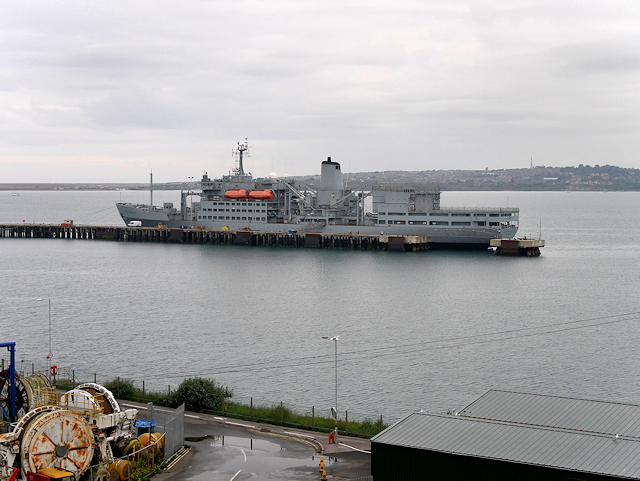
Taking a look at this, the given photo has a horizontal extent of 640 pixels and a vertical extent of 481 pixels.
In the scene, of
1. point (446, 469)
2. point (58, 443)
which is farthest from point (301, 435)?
point (58, 443)

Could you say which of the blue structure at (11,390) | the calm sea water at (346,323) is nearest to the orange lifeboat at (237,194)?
the calm sea water at (346,323)

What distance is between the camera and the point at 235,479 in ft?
65.9

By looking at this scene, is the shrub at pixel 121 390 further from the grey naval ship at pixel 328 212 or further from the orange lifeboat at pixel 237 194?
the orange lifeboat at pixel 237 194

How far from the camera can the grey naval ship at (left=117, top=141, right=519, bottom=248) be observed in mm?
91500

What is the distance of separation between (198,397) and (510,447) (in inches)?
489

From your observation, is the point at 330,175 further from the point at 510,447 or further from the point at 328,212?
the point at 510,447

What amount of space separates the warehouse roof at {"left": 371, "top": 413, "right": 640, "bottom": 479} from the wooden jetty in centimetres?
7020

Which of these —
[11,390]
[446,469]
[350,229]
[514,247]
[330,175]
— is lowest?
[446,469]

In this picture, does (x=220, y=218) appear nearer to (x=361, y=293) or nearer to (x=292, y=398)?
(x=361, y=293)

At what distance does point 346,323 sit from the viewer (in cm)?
4897

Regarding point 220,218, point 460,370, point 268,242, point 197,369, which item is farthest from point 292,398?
point 220,218

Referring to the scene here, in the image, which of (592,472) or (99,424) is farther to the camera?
(99,424)

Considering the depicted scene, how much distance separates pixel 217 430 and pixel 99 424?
15.4 ft

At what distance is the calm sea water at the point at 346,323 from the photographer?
35.4 meters
